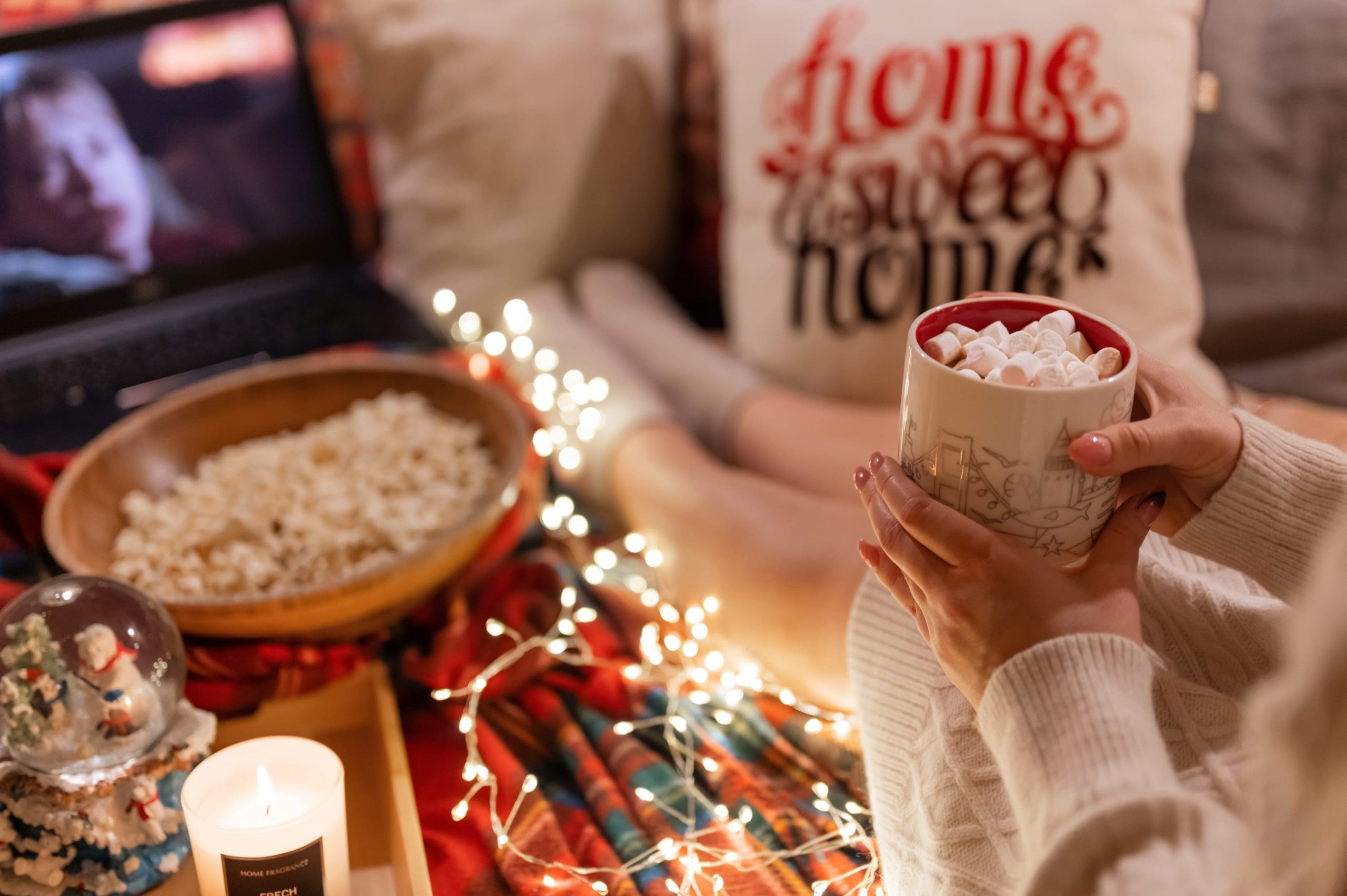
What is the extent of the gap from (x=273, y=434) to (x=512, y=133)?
1.65ft

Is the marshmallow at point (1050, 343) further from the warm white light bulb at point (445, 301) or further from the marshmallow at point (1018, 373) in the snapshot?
the warm white light bulb at point (445, 301)

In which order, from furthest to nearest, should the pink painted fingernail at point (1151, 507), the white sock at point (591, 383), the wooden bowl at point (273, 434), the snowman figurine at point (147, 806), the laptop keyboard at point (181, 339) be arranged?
the laptop keyboard at point (181, 339) → the white sock at point (591, 383) → the wooden bowl at point (273, 434) → the snowman figurine at point (147, 806) → the pink painted fingernail at point (1151, 507)

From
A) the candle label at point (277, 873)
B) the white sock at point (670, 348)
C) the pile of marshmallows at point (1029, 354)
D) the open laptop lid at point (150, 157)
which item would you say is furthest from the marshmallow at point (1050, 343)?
the open laptop lid at point (150, 157)

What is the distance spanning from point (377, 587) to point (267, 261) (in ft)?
2.61

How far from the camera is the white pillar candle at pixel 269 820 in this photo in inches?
24.4

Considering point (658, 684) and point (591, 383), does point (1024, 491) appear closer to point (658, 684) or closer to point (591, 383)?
point (658, 684)

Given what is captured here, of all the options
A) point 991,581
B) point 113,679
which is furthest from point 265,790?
point 991,581

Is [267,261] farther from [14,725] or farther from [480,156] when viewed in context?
[14,725]

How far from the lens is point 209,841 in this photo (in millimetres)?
620

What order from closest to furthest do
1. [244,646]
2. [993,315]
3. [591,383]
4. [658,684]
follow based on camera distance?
[993,315], [244,646], [658,684], [591,383]

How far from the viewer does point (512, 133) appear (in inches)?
51.4

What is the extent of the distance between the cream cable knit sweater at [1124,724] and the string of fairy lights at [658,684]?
0.38ft

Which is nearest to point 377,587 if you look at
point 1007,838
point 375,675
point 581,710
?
point 375,675

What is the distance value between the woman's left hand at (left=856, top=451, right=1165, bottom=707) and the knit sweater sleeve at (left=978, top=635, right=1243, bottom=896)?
1cm
